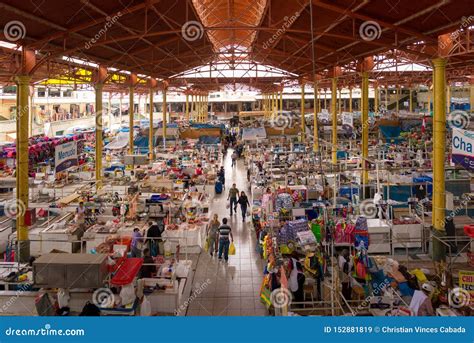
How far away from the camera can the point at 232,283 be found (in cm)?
1066

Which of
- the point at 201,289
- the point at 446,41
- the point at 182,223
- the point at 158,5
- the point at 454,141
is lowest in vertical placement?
the point at 201,289

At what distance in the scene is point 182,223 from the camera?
13891 mm

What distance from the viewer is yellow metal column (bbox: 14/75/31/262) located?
1200 cm

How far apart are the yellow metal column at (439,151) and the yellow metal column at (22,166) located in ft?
33.4

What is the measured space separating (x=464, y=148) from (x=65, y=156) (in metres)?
10.1

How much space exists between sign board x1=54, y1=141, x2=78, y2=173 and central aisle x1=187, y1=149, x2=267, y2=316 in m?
4.48

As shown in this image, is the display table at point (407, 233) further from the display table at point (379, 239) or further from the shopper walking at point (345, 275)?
the shopper walking at point (345, 275)

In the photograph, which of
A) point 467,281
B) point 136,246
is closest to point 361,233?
point 467,281

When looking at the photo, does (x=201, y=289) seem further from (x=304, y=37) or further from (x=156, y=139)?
(x=156, y=139)

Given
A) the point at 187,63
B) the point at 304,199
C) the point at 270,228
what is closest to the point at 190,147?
the point at 187,63

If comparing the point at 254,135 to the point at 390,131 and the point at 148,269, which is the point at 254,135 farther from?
the point at 148,269

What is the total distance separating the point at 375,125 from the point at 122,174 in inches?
912

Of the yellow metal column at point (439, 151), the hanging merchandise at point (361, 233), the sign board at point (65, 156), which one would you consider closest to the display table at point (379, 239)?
the hanging merchandise at point (361, 233)

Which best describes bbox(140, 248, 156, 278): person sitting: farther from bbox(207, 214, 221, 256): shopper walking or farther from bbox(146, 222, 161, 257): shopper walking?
bbox(207, 214, 221, 256): shopper walking
